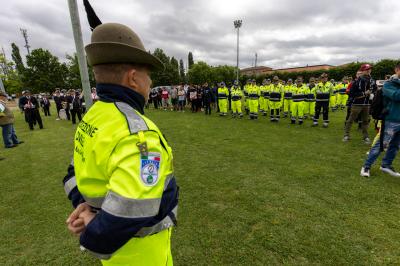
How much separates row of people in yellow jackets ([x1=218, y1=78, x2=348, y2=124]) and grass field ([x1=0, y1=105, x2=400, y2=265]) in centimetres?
407


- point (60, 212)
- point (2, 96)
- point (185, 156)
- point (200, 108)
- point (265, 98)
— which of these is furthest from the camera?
point (200, 108)

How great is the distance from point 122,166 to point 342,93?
19079mm

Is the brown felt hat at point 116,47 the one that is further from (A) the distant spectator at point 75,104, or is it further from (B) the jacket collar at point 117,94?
(A) the distant spectator at point 75,104

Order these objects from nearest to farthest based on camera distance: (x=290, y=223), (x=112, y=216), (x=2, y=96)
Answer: (x=112, y=216) < (x=290, y=223) < (x=2, y=96)

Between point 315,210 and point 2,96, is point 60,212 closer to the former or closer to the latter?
point 315,210

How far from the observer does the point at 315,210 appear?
3.72 metres

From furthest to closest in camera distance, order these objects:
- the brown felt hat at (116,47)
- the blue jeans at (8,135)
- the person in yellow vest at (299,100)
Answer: the person in yellow vest at (299,100) → the blue jeans at (8,135) → the brown felt hat at (116,47)

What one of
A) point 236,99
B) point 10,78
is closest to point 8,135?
point 236,99

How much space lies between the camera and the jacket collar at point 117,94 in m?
1.18

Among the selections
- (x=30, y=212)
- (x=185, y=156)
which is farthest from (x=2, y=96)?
(x=185, y=156)

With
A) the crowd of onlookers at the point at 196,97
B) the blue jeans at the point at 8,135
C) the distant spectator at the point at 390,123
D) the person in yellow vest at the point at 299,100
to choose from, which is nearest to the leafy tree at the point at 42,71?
the crowd of onlookers at the point at 196,97

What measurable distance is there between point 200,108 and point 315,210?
50.3 ft

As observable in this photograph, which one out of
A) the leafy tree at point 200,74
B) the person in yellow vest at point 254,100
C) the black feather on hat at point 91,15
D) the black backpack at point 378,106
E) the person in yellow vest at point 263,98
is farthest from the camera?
the leafy tree at point 200,74

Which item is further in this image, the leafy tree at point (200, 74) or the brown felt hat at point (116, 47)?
the leafy tree at point (200, 74)
